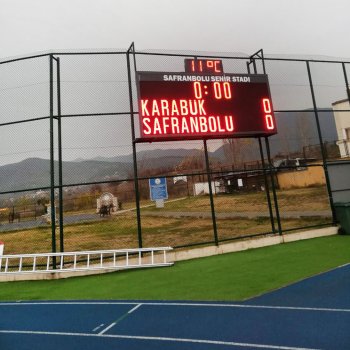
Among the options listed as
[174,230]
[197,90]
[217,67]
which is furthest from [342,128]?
[197,90]

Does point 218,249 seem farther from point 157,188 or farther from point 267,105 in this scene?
point 267,105

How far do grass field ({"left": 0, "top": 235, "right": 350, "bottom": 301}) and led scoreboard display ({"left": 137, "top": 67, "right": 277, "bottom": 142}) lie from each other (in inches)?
176

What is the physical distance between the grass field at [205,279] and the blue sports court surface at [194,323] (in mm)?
554

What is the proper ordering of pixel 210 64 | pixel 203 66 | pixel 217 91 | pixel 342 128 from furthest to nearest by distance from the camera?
pixel 342 128 → pixel 210 64 → pixel 203 66 → pixel 217 91

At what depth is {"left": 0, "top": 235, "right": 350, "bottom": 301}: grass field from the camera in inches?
285

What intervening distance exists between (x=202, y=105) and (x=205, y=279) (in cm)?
629

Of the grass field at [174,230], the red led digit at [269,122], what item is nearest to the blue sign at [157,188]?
the grass field at [174,230]

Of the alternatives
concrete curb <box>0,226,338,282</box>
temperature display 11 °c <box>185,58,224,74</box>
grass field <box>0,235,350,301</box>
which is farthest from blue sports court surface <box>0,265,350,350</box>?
temperature display 11 °c <box>185,58,224,74</box>

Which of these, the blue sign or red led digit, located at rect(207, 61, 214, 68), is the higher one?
red led digit, located at rect(207, 61, 214, 68)

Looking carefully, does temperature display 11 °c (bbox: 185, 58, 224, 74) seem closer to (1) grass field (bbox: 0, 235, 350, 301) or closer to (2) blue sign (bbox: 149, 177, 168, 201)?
(2) blue sign (bbox: 149, 177, 168, 201)

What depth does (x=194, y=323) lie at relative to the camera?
17.6ft

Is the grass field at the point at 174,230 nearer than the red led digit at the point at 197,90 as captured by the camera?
No

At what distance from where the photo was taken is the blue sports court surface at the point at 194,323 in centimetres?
459

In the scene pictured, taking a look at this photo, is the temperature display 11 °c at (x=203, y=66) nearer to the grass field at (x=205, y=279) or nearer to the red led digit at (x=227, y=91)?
the red led digit at (x=227, y=91)
